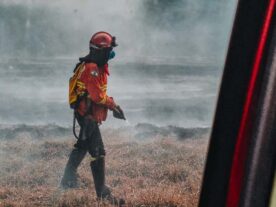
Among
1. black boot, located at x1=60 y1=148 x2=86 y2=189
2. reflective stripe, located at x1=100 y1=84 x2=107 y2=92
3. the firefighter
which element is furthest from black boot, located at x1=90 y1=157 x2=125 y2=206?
reflective stripe, located at x1=100 y1=84 x2=107 y2=92

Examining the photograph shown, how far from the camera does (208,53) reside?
111 inches

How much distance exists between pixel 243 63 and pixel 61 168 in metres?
2.03

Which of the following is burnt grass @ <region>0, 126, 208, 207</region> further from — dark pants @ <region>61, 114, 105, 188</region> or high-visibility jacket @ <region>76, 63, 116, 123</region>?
high-visibility jacket @ <region>76, 63, 116, 123</region>

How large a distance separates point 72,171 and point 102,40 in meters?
0.83

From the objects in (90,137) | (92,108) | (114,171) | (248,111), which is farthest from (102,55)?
(248,111)

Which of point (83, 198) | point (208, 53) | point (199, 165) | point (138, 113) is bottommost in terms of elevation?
point (83, 198)

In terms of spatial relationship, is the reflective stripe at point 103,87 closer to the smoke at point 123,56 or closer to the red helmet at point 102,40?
the smoke at point 123,56

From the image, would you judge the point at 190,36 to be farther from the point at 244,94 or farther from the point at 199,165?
the point at 244,94

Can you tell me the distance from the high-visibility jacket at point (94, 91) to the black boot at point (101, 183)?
0.28m

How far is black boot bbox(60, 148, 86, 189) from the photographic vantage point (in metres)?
2.94

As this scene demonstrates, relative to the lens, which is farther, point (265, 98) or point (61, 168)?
point (61, 168)

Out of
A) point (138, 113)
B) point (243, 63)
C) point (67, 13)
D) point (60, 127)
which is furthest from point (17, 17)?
point (243, 63)

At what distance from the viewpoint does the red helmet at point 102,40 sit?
2.87m

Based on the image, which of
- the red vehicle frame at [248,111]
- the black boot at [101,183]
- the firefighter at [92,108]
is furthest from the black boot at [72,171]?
the red vehicle frame at [248,111]
